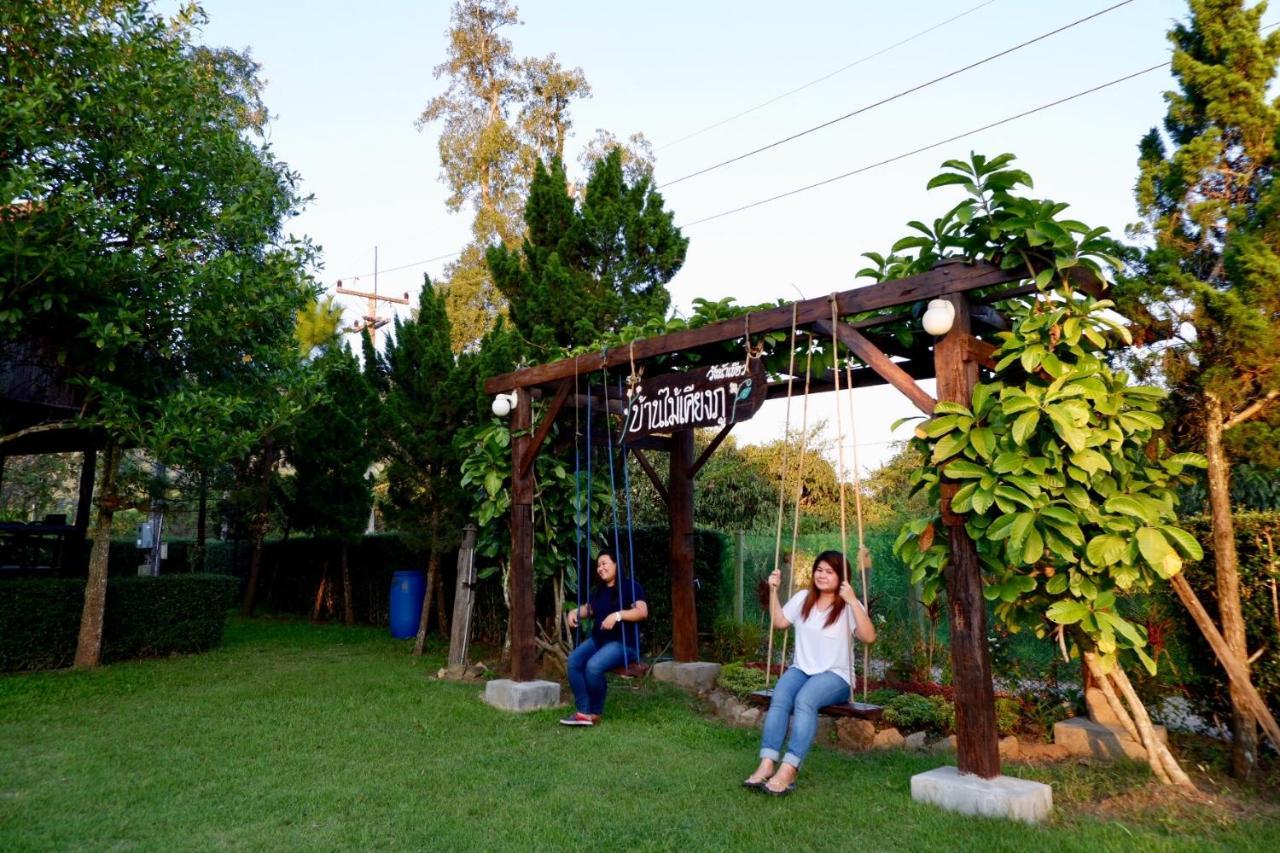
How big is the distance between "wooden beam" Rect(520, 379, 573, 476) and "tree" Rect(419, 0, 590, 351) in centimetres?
1343

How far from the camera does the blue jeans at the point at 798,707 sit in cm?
488

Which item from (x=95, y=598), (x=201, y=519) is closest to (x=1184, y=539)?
(x=95, y=598)

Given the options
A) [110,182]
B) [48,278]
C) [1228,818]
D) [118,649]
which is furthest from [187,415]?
[1228,818]

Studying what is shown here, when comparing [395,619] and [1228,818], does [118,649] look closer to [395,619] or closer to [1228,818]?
[395,619]

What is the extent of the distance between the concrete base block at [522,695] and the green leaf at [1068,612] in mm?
4182

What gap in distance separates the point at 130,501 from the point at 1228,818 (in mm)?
10551

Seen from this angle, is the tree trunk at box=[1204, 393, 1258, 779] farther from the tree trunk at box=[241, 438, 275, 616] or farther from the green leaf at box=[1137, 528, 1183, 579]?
the tree trunk at box=[241, 438, 275, 616]

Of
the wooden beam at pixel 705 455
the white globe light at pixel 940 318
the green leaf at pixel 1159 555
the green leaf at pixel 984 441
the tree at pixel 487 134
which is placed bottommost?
the green leaf at pixel 1159 555

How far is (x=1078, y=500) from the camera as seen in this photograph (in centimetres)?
433

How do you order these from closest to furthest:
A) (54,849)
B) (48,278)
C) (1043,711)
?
(54,849) < (1043,711) < (48,278)

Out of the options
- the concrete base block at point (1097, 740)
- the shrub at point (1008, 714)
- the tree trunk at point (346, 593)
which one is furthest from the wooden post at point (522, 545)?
the tree trunk at point (346, 593)

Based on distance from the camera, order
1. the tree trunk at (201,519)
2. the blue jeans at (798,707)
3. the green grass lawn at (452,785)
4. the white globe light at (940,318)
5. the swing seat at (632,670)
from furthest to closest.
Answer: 1. the tree trunk at (201,519)
2. the swing seat at (632,670)
3. the blue jeans at (798,707)
4. the white globe light at (940,318)
5. the green grass lawn at (452,785)

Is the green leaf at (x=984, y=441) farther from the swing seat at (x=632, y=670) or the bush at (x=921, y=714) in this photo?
the swing seat at (x=632, y=670)

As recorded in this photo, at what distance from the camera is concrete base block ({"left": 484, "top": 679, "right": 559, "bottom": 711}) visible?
7.23 metres
